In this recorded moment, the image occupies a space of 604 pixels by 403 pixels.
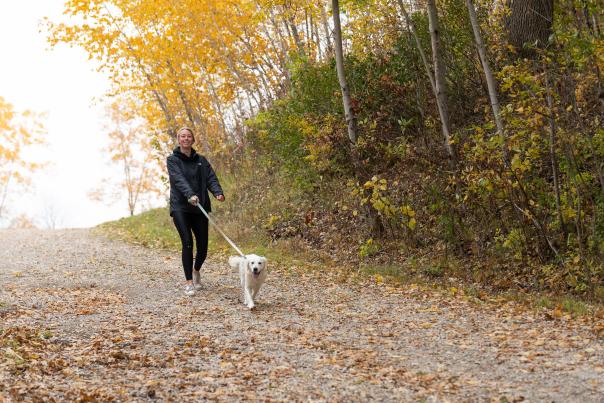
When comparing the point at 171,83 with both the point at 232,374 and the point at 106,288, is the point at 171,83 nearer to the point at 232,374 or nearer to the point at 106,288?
the point at 106,288

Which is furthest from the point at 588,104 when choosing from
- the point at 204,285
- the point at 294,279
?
the point at 204,285

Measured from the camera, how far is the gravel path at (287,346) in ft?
14.8

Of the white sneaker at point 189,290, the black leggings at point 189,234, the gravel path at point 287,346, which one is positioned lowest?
the gravel path at point 287,346

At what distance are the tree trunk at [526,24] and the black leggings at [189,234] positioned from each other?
19.1ft

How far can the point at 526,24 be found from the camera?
10.4 m

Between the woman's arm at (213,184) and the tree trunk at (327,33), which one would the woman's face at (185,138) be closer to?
the woman's arm at (213,184)

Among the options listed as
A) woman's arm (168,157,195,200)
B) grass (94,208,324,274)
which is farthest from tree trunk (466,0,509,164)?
grass (94,208,324,274)

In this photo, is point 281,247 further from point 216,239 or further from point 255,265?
point 255,265

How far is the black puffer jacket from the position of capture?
27.0 ft

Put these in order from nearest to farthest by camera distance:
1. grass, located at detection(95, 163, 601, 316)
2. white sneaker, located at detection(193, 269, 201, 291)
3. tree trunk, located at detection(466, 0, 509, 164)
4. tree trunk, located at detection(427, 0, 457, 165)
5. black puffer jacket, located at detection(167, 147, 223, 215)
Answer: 1. tree trunk, located at detection(466, 0, 509, 164)
2. grass, located at detection(95, 163, 601, 316)
3. black puffer jacket, located at detection(167, 147, 223, 215)
4. white sneaker, located at detection(193, 269, 201, 291)
5. tree trunk, located at detection(427, 0, 457, 165)

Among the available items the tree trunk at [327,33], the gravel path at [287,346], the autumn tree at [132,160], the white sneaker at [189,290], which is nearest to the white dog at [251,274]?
the gravel path at [287,346]

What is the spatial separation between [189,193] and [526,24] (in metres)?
6.21

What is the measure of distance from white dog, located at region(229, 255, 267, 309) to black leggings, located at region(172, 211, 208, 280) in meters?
1.03

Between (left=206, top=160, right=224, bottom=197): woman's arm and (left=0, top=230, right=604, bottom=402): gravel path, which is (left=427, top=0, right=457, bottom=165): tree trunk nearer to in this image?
(left=0, top=230, right=604, bottom=402): gravel path
